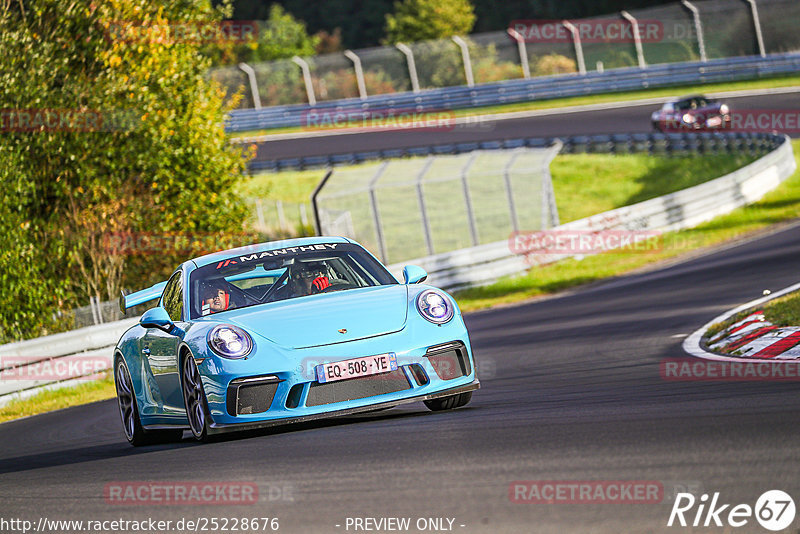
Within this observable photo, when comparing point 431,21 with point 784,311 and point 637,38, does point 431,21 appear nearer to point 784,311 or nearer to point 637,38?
point 637,38

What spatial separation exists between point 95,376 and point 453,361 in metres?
9.20

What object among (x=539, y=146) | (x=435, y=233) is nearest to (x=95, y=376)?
(x=435, y=233)

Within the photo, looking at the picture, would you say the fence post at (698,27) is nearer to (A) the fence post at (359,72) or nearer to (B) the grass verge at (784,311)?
(A) the fence post at (359,72)

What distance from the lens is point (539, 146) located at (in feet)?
119

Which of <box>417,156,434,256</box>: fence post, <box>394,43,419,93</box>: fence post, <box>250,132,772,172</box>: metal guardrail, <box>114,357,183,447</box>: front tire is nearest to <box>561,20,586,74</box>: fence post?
<box>394,43,419,93</box>: fence post

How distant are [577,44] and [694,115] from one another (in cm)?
1112

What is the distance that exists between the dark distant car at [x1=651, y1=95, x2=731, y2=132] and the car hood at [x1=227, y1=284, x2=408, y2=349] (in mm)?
29880

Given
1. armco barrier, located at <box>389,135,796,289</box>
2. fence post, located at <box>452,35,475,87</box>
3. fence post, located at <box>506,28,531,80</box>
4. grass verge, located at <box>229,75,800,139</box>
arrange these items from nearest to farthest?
armco barrier, located at <box>389,135,796,289</box> → grass verge, located at <box>229,75,800,139</box> → fence post, located at <box>506,28,531,80</box> → fence post, located at <box>452,35,475,87</box>

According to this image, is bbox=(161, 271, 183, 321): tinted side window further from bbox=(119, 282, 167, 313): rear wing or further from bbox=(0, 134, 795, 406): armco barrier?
bbox=(0, 134, 795, 406): armco barrier

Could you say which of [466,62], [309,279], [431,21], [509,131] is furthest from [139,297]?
[431,21]

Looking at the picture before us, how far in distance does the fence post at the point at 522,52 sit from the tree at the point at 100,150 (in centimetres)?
2499

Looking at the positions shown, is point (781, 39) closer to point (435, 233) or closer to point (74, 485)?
point (435, 233)

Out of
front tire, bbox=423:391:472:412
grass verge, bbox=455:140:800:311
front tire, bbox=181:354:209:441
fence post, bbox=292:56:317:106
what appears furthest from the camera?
fence post, bbox=292:56:317:106

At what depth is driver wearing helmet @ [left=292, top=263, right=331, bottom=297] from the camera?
844cm
